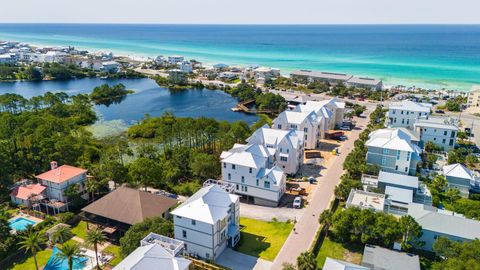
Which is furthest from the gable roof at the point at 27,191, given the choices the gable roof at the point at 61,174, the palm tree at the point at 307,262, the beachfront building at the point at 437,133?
→ the beachfront building at the point at 437,133

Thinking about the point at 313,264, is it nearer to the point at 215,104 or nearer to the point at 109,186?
the point at 109,186

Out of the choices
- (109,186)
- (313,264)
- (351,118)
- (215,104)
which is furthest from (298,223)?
(215,104)

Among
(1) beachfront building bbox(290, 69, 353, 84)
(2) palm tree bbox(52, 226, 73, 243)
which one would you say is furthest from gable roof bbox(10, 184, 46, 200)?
(1) beachfront building bbox(290, 69, 353, 84)

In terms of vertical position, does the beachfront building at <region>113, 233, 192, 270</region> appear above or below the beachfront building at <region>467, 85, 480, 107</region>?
below

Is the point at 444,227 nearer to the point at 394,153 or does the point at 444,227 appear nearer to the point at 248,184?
the point at 394,153

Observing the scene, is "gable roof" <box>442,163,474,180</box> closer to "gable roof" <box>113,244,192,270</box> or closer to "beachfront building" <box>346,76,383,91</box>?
"gable roof" <box>113,244,192,270</box>

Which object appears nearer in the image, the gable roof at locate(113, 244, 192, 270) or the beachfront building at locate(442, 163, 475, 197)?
the gable roof at locate(113, 244, 192, 270)

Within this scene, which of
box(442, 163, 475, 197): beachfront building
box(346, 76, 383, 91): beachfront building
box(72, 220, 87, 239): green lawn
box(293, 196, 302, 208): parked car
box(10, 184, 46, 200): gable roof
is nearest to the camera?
box(72, 220, 87, 239): green lawn

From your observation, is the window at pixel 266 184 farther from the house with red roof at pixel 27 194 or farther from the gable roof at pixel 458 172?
the house with red roof at pixel 27 194
